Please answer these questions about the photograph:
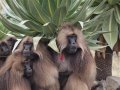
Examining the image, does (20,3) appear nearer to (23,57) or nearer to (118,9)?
(23,57)

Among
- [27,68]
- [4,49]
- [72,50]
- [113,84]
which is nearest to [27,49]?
[27,68]

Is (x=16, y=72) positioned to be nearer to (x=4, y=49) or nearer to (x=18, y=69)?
(x=18, y=69)

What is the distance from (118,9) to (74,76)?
6.58 feet

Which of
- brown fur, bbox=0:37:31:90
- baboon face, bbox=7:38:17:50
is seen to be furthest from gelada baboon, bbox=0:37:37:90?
baboon face, bbox=7:38:17:50

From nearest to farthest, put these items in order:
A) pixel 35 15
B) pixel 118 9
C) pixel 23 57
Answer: pixel 23 57 < pixel 35 15 < pixel 118 9

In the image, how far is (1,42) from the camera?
631 cm

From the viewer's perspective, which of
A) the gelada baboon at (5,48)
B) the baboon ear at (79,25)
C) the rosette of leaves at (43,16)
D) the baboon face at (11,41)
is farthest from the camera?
A: the baboon face at (11,41)

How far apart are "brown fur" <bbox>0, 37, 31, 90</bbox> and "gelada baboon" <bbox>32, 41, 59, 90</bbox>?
13 cm

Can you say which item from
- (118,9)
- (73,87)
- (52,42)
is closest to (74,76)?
(73,87)

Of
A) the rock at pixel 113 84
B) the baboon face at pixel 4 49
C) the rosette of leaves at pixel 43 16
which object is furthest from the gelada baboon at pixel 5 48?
the rock at pixel 113 84

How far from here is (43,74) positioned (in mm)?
5680

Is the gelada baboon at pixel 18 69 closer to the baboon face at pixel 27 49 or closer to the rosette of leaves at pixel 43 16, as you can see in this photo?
the baboon face at pixel 27 49

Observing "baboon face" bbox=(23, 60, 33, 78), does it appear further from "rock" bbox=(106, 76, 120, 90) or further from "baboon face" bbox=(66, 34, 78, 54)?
"rock" bbox=(106, 76, 120, 90)

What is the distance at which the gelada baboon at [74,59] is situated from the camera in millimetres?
5688
